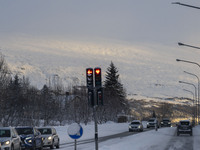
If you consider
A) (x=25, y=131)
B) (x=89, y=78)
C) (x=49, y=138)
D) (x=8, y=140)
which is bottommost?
(x=49, y=138)

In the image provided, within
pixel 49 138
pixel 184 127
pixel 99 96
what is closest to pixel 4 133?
pixel 99 96

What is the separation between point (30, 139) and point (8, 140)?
464cm

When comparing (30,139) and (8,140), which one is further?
(30,139)

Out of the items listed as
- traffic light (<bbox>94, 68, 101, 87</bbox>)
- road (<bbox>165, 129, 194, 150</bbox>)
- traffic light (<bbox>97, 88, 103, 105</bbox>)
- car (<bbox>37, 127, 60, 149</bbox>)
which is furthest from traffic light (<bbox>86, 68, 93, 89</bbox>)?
car (<bbox>37, 127, 60, 149</bbox>)

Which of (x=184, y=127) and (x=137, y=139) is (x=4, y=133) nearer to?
(x=137, y=139)

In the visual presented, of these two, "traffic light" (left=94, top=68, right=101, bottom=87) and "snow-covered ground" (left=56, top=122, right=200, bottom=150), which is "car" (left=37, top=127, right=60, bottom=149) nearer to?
"snow-covered ground" (left=56, top=122, right=200, bottom=150)

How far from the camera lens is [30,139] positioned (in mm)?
24266

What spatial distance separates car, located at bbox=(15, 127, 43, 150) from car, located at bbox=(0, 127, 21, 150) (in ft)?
9.19

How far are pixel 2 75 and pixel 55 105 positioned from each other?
75.8ft

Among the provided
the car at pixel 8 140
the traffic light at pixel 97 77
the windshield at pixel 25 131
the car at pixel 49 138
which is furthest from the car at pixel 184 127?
the traffic light at pixel 97 77

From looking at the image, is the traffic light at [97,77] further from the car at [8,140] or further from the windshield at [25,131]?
the windshield at [25,131]

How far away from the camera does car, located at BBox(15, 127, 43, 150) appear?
24125mm

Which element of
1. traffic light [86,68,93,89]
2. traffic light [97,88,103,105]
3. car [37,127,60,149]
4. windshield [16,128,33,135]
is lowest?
car [37,127,60,149]

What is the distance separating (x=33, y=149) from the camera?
79.8 ft
